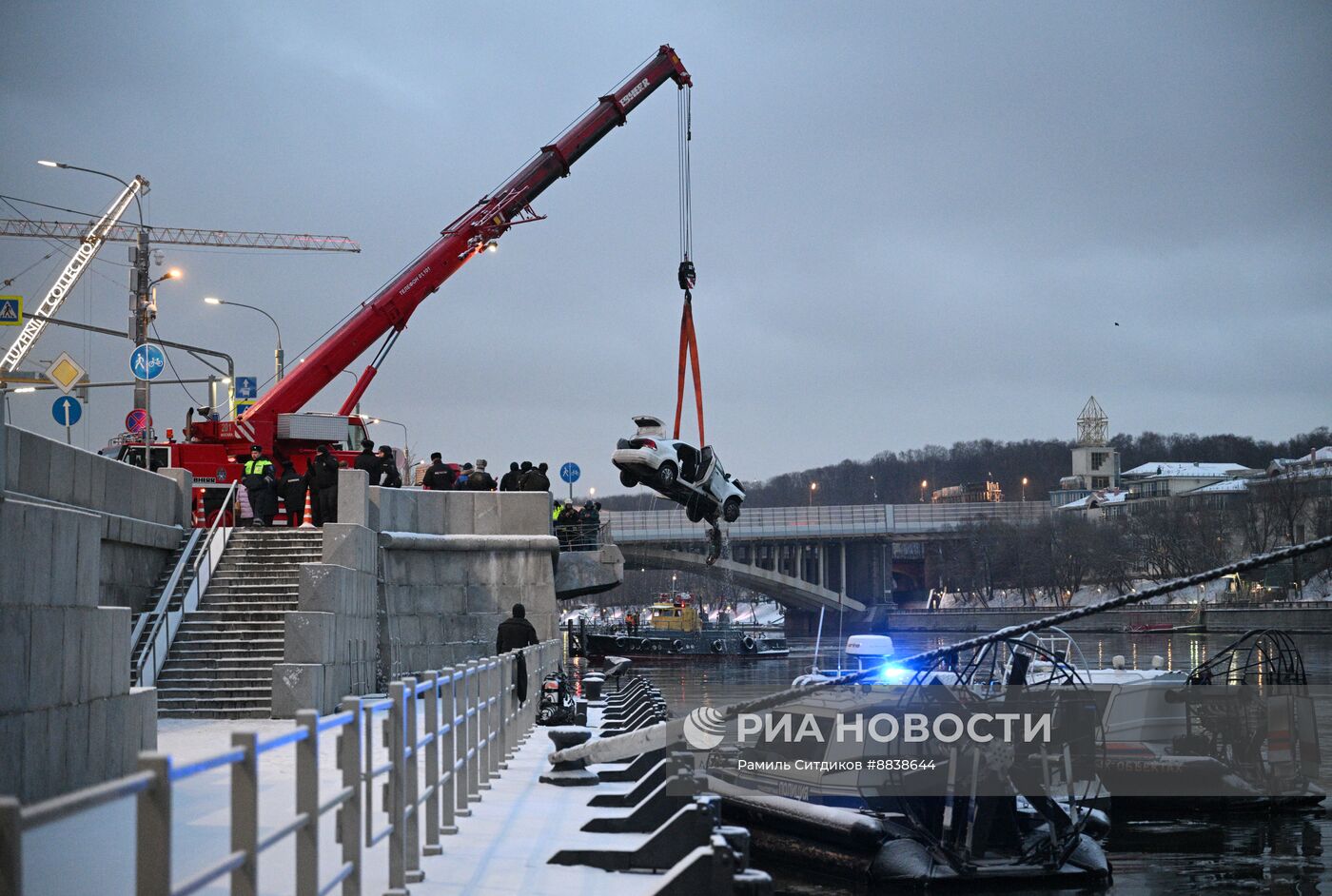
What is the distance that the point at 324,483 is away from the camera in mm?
27000

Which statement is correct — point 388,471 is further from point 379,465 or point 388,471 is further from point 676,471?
point 676,471

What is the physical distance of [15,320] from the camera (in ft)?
74.8

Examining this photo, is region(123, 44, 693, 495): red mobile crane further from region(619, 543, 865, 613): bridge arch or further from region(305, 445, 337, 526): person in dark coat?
region(619, 543, 865, 613): bridge arch

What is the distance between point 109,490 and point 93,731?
8.84 metres

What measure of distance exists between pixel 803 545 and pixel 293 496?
2927 inches

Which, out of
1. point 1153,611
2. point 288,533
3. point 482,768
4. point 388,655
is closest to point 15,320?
point 288,533

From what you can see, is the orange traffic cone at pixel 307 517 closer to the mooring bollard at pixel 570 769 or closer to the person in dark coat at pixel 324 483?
the person in dark coat at pixel 324 483

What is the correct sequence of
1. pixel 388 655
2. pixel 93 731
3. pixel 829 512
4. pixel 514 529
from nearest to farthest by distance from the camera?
1. pixel 93 731
2. pixel 388 655
3. pixel 514 529
4. pixel 829 512

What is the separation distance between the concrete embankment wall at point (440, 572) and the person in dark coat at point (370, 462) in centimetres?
126

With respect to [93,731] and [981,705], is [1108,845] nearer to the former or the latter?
[981,705]

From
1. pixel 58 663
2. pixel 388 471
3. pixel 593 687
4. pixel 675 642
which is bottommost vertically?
pixel 675 642

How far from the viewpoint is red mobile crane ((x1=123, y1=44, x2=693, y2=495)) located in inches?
1248

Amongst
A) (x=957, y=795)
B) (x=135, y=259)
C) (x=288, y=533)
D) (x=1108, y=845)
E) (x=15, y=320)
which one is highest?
(x=135, y=259)

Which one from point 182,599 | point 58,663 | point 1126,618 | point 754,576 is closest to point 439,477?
point 182,599
